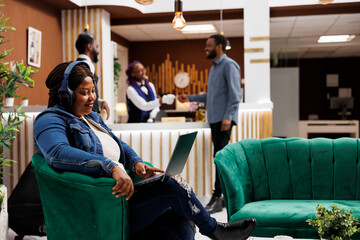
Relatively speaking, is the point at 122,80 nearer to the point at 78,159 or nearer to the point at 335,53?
the point at 335,53

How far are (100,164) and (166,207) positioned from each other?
43cm

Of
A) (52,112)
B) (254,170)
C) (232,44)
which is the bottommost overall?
(254,170)

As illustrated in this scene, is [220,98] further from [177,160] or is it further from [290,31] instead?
[290,31]

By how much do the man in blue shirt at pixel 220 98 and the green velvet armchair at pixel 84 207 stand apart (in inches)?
97.1

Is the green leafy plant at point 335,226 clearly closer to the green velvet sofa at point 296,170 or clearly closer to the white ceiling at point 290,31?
the green velvet sofa at point 296,170

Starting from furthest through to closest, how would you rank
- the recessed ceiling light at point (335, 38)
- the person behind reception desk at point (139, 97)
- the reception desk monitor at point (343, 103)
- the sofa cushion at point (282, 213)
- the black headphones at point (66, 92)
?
the reception desk monitor at point (343, 103) < the recessed ceiling light at point (335, 38) < the person behind reception desk at point (139, 97) < the sofa cushion at point (282, 213) < the black headphones at point (66, 92)

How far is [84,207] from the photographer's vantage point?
1.84 m

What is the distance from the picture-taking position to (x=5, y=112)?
156 inches

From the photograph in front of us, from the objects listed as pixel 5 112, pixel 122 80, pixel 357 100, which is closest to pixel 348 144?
pixel 5 112

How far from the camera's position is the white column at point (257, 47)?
684 centimetres

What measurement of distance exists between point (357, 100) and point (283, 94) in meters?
5.35

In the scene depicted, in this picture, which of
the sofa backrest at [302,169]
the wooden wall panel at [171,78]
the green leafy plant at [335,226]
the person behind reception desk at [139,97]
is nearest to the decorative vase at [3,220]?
the sofa backrest at [302,169]

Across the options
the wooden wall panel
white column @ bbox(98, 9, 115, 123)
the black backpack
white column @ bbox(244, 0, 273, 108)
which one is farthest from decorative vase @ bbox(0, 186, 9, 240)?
the wooden wall panel

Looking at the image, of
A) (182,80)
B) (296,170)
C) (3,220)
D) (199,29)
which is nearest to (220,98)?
(296,170)
